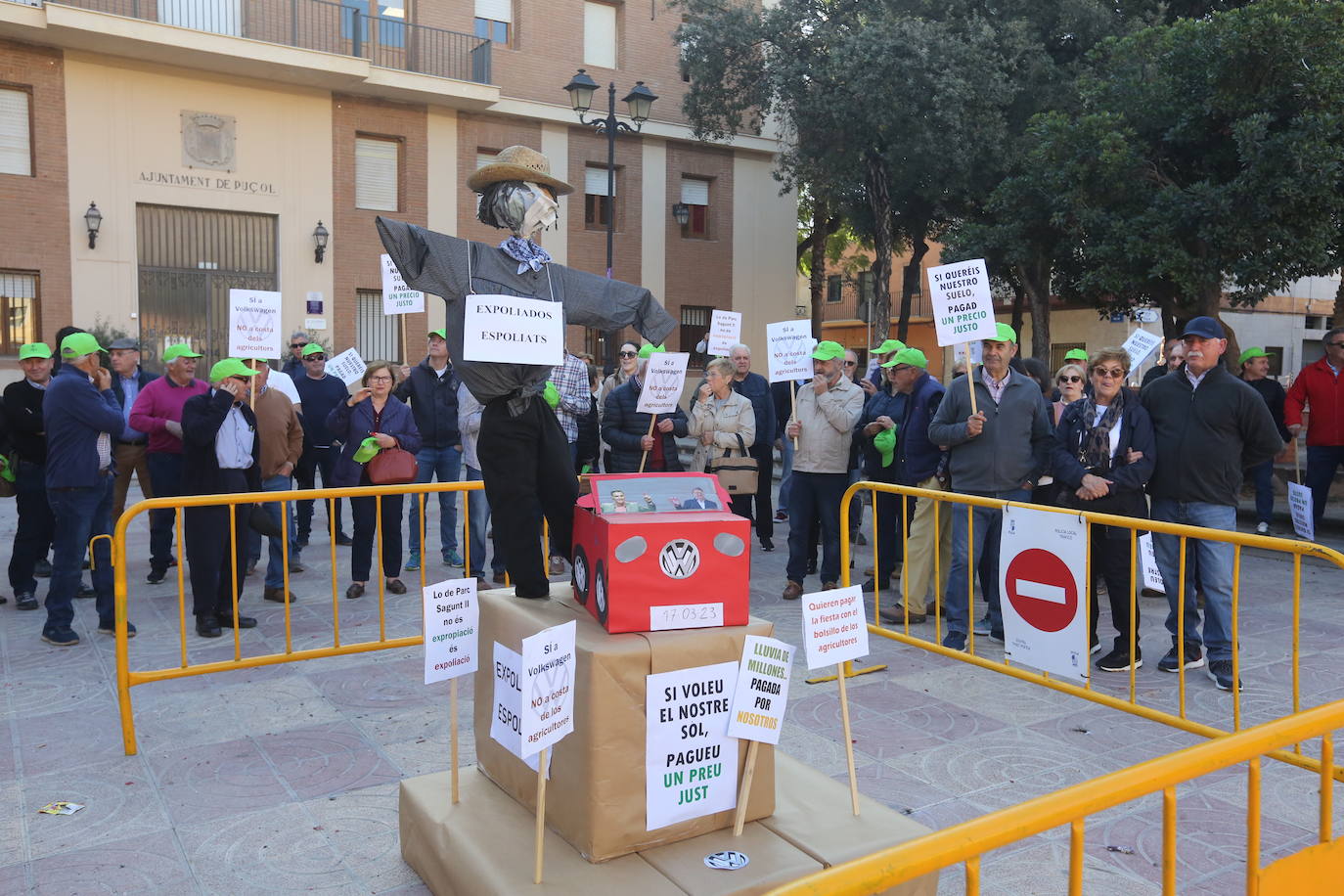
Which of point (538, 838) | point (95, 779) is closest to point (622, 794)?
point (538, 838)

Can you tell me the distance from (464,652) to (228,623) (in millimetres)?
3898

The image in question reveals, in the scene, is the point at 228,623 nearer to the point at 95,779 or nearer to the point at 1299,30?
the point at 95,779

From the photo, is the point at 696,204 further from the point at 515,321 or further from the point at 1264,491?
the point at 515,321

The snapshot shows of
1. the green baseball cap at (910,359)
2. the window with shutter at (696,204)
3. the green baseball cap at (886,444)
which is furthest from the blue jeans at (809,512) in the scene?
the window with shutter at (696,204)

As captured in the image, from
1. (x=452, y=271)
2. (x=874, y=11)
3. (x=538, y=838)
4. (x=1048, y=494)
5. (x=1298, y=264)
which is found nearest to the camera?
(x=538, y=838)

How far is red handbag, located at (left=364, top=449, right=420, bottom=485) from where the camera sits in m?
7.79

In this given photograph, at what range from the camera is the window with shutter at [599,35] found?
25516mm

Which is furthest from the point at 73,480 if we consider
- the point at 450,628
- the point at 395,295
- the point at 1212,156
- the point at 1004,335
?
the point at 1212,156

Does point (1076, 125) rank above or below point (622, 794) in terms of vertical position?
above

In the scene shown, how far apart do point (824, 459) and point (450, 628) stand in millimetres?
4552

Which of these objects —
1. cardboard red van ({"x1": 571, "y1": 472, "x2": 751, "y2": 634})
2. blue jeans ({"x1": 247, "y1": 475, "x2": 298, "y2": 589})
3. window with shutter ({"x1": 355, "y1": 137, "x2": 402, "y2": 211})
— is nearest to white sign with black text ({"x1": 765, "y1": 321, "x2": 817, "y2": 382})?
blue jeans ({"x1": 247, "y1": 475, "x2": 298, "y2": 589})

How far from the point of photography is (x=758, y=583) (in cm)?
841

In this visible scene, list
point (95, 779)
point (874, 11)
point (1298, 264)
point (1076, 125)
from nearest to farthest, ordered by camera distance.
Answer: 1. point (95, 779)
2. point (1298, 264)
3. point (1076, 125)
4. point (874, 11)

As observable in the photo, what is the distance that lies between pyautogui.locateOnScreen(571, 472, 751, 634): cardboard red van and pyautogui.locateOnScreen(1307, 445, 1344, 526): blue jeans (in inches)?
361
